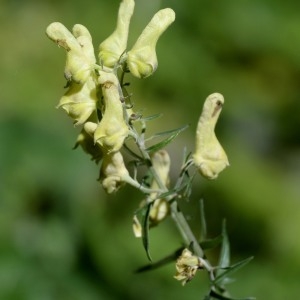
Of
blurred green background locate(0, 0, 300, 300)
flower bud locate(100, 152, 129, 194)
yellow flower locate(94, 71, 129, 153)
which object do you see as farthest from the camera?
blurred green background locate(0, 0, 300, 300)

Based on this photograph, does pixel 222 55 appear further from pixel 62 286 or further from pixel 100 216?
pixel 62 286

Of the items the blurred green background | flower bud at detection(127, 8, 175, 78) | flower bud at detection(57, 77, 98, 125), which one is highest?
flower bud at detection(127, 8, 175, 78)

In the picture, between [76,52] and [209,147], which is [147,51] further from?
[209,147]

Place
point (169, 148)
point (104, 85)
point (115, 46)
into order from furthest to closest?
point (169, 148)
point (115, 46)
point (104, 85)

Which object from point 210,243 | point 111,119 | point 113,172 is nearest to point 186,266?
point 210,243

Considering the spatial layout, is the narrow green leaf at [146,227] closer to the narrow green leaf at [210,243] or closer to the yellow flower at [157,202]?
the yellow flower at [157,202]

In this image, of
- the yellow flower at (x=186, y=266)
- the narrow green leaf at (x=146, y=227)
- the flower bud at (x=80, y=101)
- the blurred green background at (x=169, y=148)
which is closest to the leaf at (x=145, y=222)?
the narrow green leaf at (x=146, y=227)

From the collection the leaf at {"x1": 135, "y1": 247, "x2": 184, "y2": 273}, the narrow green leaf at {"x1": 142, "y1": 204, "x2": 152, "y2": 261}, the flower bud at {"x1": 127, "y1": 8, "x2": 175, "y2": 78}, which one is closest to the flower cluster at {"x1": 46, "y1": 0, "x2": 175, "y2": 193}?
the flower bud at {"x1": 127, "y1": 8, "x2": 175, "y2": 78}

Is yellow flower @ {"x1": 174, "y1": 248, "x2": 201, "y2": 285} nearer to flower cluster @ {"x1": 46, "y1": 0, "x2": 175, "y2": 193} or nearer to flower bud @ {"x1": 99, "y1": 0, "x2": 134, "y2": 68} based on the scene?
flower cluster @ {"x1": 46, "y1": 0, "x2": 175, "y2": 193}
